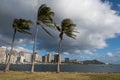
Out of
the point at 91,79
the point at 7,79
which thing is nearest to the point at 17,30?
the point at 7,79

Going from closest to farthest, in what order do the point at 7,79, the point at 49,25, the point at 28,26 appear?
the point at 7,79
the point at 49,25
the point at 28,26

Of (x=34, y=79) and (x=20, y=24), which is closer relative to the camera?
(x=34, y=79)

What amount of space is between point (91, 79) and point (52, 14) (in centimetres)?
1558

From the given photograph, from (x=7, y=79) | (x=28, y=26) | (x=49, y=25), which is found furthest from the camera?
(x=28, y=26)

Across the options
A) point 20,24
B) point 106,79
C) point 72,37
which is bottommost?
point 106,79

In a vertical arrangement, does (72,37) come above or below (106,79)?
above

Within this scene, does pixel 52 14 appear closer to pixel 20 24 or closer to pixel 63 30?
pixel 63 30

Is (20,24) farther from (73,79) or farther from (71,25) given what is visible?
(73,79)

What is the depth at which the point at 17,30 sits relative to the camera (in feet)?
138

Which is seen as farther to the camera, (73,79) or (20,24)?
(20,24)

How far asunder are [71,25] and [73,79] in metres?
17.3

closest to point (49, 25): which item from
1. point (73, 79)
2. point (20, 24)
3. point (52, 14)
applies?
point (52, 14)

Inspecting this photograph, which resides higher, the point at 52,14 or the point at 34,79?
the point at 52,14

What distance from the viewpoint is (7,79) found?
81.1ft
